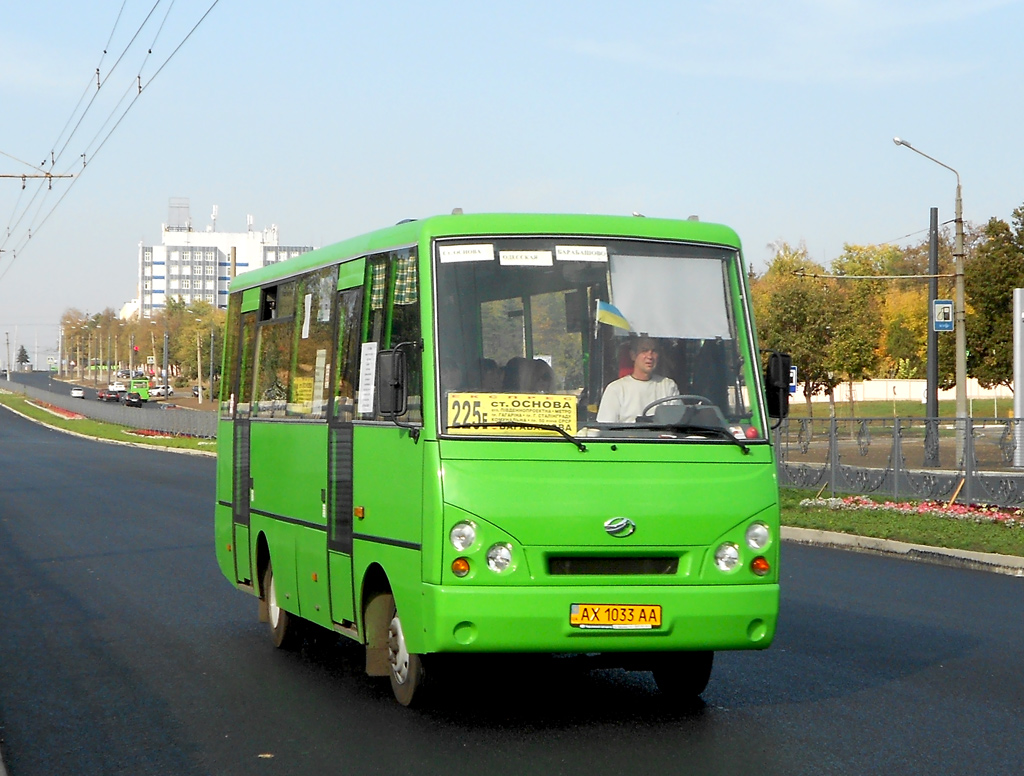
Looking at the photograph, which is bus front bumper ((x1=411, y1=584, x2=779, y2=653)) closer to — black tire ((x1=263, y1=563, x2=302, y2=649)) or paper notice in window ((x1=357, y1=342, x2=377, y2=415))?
paper notice in window ((x1=357, y1=342, x2=377, y2=415))

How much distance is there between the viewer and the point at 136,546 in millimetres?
18375

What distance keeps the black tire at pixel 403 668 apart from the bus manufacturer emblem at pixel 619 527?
1.20 metres

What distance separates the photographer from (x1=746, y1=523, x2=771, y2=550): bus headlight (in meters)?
7.54

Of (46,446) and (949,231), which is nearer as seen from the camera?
(46,446)

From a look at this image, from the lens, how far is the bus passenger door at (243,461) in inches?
438

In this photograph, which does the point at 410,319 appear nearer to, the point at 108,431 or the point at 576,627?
the point at 576,627

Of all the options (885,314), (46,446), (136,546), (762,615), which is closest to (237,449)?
(762,615)

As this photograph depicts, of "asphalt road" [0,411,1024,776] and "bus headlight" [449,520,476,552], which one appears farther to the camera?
"bus headlight" [449,520,476,552]

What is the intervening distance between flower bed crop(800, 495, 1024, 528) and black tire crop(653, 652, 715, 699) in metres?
12.8

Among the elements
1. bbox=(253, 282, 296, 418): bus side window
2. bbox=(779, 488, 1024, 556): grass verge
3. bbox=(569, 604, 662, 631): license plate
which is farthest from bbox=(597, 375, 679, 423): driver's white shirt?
bbox=(779, 488, 1024, 556): grass verge

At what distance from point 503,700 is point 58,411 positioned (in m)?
102

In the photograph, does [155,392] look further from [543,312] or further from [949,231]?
[543,312]

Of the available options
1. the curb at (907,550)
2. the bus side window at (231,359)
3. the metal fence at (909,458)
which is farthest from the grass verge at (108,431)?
the bus side window at (231,359)

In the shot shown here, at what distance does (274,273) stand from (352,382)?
2.38 metres
